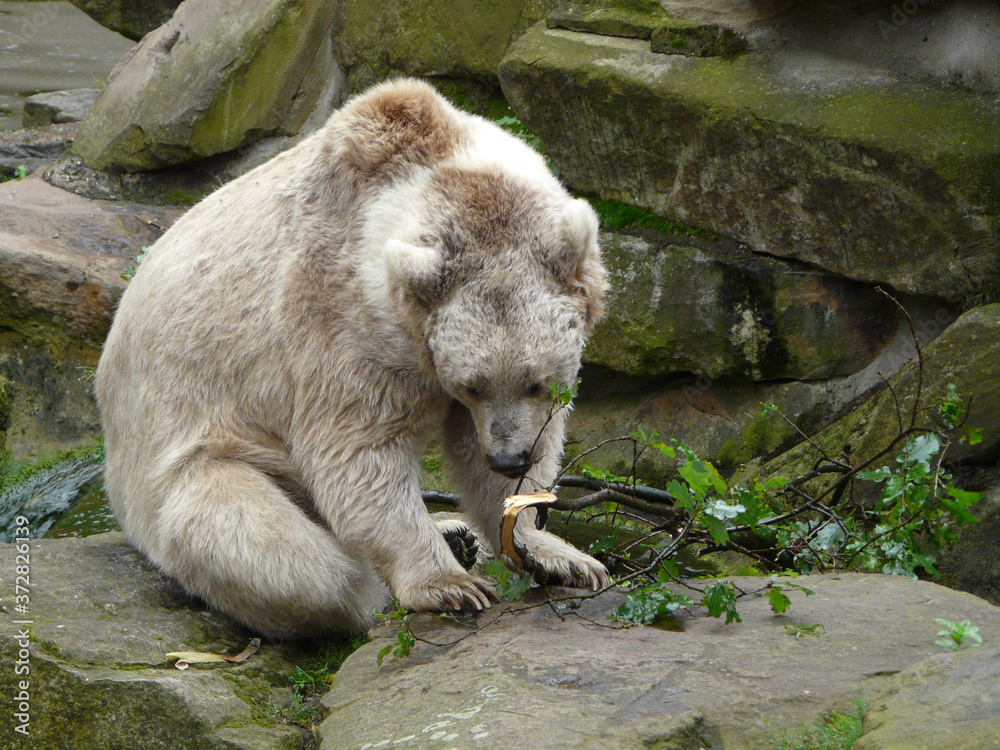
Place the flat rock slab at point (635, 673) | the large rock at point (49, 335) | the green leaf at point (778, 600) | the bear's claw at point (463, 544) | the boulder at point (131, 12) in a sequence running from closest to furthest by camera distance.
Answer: the flat rock slab at point (635, 673) → the green leaf at point (778, 600) → the bear's claw at point (463, 544) → the large rock at point (49, 335) → the boulder at point (131, 12)

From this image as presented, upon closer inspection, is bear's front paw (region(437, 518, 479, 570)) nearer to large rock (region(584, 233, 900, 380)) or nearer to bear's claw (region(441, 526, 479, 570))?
bear's claw (region(441, 526, 479, 570))

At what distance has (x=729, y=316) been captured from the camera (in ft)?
22.3

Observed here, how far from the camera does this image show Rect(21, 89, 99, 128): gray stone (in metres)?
14.1

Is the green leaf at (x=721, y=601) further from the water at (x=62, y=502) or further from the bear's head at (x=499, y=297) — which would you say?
the water at (x=62, y=502)

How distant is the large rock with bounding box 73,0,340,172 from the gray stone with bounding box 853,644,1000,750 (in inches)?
345

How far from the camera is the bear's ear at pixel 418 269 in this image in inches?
147

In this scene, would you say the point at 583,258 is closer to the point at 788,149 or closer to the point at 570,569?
the point at 570,569

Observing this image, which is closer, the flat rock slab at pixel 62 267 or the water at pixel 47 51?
the flat rock slab at pixel 62 267

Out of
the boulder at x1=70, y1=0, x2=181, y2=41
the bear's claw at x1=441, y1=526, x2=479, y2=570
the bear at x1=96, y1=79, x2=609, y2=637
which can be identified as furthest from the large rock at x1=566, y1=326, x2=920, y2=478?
the boulder at x1=70, y1=0, x2=181, y2=41

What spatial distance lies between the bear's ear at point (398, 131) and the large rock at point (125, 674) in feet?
7.03

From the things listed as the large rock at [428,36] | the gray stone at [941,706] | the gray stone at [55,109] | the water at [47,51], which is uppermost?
the large rock at [428,36]

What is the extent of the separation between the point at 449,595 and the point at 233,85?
25.5ft

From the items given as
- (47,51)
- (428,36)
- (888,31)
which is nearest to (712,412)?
(888,31)

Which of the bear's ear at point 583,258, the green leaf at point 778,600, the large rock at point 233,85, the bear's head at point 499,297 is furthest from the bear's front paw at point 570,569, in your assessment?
the large rock at point 233,85
